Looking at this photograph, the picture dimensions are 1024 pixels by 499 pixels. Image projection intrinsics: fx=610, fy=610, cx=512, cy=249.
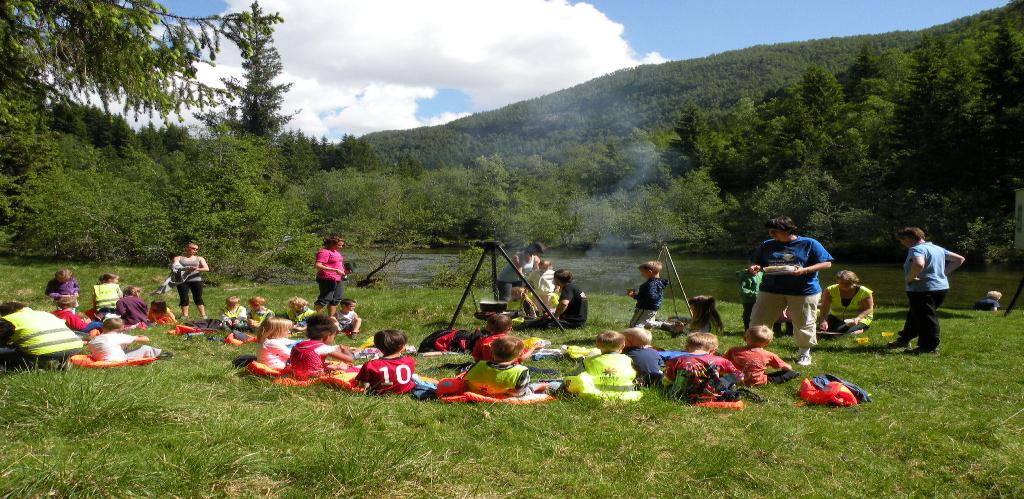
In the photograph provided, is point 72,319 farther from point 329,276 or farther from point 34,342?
point 34,342

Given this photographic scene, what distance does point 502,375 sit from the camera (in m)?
5.17

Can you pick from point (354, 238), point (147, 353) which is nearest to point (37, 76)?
point (147, 353)

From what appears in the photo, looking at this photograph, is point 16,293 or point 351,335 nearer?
point 351,335

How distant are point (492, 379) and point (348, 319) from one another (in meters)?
5.84

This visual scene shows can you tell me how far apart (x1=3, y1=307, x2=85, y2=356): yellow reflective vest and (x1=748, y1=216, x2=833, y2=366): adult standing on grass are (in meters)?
7.34

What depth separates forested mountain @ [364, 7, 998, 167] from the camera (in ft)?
391

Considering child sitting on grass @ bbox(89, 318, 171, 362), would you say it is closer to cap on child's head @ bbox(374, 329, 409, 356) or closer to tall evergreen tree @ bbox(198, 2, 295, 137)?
cap on child's head @ bbox(374, 329, 409, 356)

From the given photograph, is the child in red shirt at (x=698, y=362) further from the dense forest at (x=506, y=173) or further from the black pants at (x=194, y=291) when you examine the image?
the black pants at (x=194, y=291)

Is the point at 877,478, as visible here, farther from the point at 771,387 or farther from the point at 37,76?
the point at 37,76

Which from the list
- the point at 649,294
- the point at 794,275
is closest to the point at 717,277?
the point at 649,294

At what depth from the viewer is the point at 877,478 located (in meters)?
3.48

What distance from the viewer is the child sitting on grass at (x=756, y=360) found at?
577 centimetres

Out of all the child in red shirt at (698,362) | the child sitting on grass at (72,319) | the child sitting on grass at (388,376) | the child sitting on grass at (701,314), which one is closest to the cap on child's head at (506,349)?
the child sitting on grass at (388,376)

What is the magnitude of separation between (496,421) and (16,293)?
630 inches
